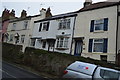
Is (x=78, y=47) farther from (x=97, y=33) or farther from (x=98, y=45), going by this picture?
(x=97, y=33)

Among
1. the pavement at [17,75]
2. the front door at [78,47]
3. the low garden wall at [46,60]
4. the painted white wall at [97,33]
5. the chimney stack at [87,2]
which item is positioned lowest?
the pavement at [17,75]

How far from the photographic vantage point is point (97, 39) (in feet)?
67.2

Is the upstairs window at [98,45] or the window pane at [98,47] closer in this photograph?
the upstairs window at [98,45]

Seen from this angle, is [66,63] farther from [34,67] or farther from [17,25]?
[17,25]

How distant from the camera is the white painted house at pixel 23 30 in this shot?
3330 centimetres

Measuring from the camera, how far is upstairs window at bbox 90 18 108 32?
20.1 m

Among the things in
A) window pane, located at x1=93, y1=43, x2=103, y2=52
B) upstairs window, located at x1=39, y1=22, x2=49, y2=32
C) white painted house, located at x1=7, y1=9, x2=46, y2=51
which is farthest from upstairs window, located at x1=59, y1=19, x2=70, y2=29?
white painted house, located at x1=7, y1=9, x2=46, y2=51

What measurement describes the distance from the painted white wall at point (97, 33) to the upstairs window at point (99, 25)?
1.29 feet

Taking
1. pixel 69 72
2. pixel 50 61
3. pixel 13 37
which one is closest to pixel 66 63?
pixel 50 61

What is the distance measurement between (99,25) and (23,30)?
1880 centimetres

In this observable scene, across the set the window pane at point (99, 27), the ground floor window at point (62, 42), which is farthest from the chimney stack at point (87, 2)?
the window pane at point (99, 27)

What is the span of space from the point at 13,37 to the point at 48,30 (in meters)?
12.3

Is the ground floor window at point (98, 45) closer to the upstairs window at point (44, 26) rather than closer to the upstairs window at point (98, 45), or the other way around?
the upstairs window at point (98, 45)

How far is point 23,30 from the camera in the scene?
3478 centimetres
